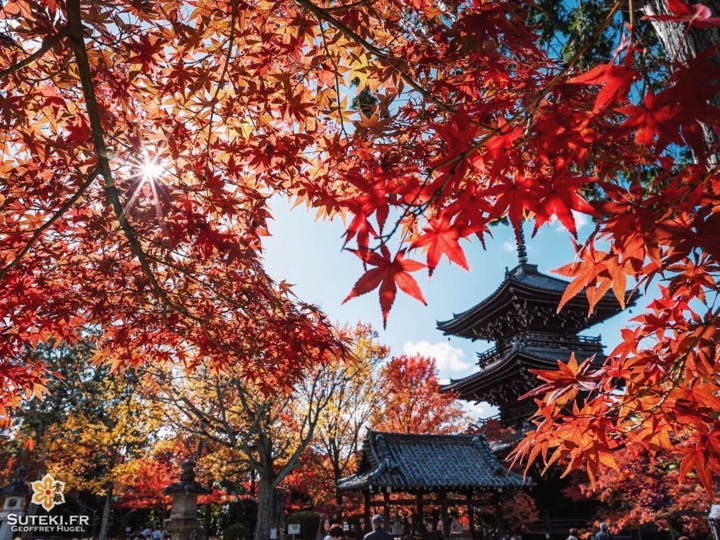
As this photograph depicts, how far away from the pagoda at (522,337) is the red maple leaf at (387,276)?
1543 cm

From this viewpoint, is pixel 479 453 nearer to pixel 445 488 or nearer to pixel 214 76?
pixel 445 488

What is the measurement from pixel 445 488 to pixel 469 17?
10.6 m

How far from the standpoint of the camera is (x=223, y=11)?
2281 millimetres

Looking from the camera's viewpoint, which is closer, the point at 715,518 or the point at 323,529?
the point at 715,518

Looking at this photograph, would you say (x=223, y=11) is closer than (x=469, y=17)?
No

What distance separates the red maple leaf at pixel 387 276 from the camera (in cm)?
100

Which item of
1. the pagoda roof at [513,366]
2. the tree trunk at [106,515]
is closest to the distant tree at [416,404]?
the pagoda roof at [513,366]

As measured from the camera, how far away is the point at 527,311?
17500 mm

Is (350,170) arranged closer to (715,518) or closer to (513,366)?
(715,518)


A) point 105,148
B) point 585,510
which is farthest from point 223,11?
point 585,510

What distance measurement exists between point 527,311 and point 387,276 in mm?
17822

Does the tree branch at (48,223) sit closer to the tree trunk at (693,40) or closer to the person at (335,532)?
the tree trunk at (693,40)

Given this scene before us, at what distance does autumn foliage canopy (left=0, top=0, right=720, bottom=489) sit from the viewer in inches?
44.6

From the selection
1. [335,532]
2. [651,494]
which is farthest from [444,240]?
[651,494]
